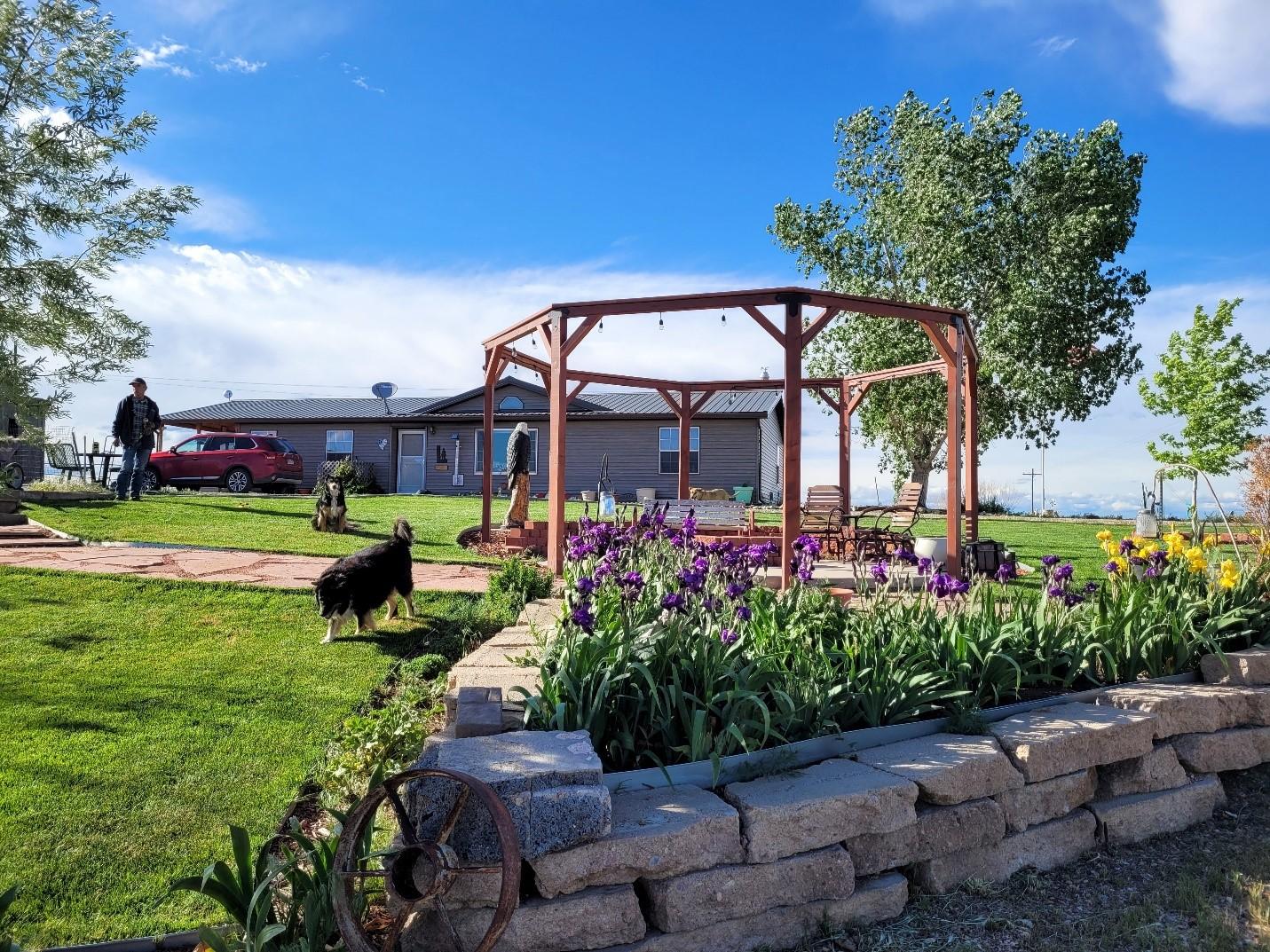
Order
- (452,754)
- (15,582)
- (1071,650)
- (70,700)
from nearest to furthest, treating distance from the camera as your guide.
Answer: (452,754) < (1071,650) < (70,700) < (15,582)

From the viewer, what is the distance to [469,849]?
8.11 ft

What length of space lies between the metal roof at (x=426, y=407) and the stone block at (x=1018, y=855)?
1834 centimetres

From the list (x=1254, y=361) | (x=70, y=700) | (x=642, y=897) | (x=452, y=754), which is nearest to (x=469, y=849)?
(x=452, y=754)

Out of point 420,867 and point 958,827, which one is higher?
point 420,867

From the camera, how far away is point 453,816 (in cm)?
245

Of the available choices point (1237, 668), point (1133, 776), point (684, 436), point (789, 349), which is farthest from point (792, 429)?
point (684, 436)

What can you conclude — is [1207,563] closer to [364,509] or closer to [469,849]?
[469,849]

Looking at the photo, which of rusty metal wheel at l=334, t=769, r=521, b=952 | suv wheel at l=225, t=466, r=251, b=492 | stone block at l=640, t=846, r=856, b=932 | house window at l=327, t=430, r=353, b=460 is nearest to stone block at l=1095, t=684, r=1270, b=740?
stone block at l=640, t=846, r=856, b=932

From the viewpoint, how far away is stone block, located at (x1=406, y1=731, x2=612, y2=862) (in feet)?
8.07

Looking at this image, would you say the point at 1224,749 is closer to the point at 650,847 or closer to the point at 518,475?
the point at 650,847

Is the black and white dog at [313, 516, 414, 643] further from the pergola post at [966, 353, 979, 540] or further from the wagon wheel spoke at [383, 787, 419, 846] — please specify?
the pergola post at [966, 353, 979, 540]

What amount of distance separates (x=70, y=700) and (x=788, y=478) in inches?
210

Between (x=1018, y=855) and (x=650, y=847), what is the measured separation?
5.42 ft

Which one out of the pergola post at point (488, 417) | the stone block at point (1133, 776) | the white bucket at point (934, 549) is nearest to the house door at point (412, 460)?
the pergola post at point (488, 417)
